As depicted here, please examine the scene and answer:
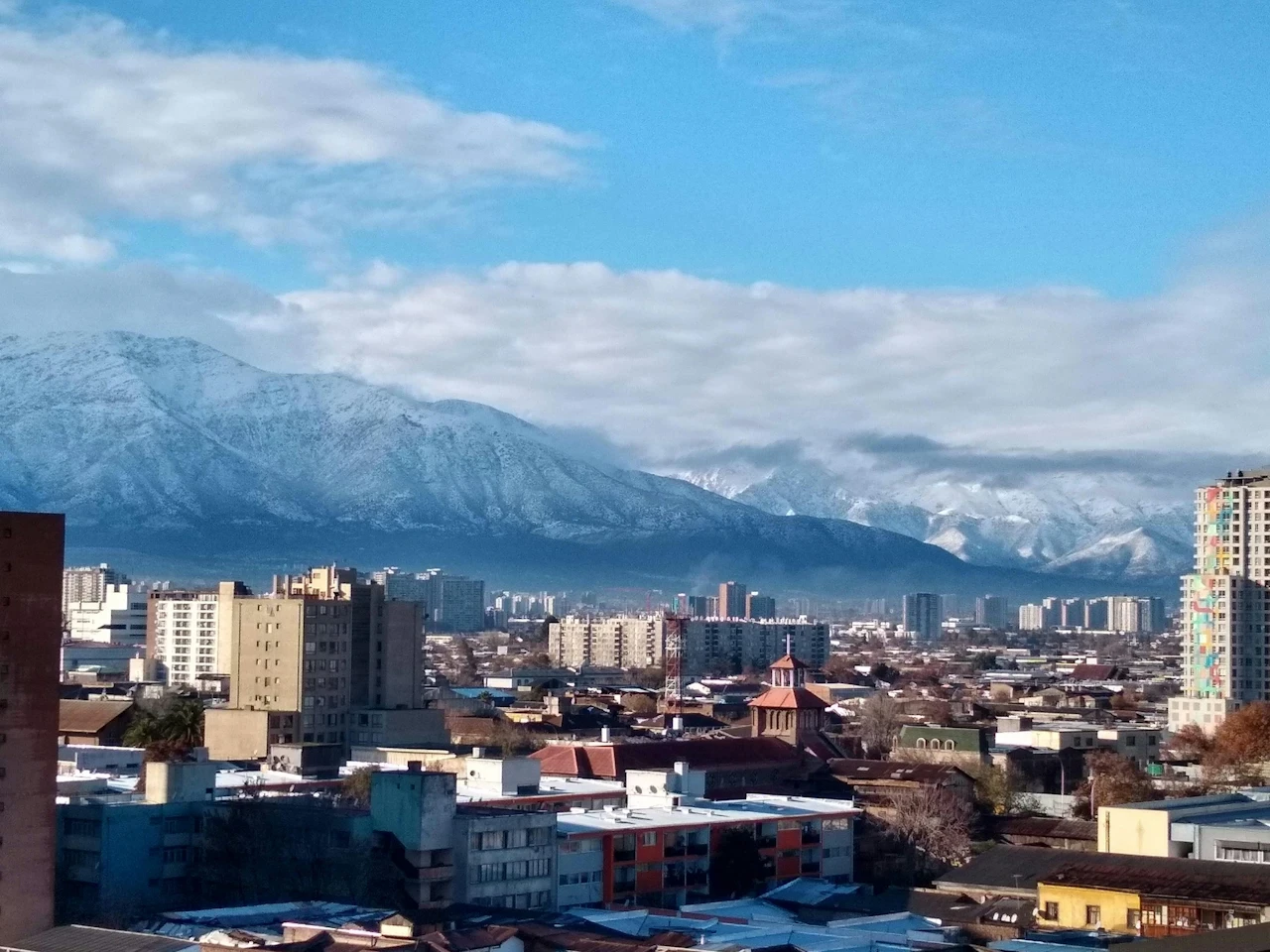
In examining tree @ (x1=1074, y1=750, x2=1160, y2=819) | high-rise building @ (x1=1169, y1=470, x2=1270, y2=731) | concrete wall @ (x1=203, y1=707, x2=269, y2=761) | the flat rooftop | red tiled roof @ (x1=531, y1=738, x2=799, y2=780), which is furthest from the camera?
high-rise building @ (x1=1169, y1=470, x2=1270, y2=731)

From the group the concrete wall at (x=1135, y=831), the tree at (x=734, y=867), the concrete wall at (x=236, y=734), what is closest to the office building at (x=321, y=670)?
the concrete wall at (x=236, y=734)

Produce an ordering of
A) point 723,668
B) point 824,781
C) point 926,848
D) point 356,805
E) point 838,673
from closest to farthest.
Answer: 1. point 356,805
2. point 926,848
3. point 824,781
4. point 838,673
5. point 723,668

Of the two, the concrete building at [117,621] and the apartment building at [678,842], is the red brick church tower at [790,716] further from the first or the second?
the concrete building at [117,621]

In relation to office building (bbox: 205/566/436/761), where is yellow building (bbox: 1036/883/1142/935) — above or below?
below

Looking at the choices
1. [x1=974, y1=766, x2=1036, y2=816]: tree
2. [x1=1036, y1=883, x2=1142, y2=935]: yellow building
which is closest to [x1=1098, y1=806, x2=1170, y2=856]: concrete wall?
[x1=1036, y1=883, x2=1142, y2=935]: yellow building

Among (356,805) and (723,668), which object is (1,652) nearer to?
(356,805)

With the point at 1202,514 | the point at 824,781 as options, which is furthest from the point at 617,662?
the point at 824,781

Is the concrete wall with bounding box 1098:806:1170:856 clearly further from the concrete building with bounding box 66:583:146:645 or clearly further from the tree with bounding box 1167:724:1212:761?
the concrete building with bounding box 66:583:146:645
